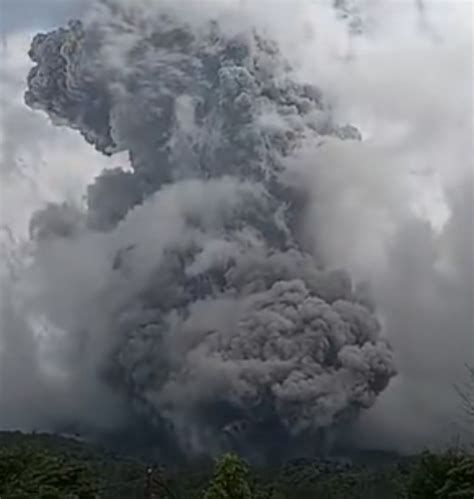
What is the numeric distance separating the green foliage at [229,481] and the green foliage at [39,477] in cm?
472

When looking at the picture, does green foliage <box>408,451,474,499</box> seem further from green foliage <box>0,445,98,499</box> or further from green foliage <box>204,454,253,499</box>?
green foliage <box>0,445,98,499</box>

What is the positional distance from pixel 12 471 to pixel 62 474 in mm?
1821

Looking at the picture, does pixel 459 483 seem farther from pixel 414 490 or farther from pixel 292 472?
pixel 292 472

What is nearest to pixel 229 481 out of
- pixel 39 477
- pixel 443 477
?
pixel 443 477

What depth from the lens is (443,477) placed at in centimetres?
3850

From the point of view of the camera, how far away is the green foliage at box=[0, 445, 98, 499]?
31891mm

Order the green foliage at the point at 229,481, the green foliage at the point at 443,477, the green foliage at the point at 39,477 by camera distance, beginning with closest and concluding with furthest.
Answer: the green foliage at the point at 39,477
the green foliage at the point at 443,477
the green foliage at the point at 229,481

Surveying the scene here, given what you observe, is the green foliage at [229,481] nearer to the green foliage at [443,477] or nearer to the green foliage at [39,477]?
the green foliage at [39,477]

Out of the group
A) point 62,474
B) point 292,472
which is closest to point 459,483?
point 62,474

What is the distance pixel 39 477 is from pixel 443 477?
50.6ft

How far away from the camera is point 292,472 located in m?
133

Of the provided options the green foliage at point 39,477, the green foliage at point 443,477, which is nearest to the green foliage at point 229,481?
the green foliage at point 39,477

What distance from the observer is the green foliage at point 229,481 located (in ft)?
127

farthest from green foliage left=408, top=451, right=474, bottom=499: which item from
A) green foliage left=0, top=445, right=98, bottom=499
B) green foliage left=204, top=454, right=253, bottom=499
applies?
green foliage left=0, top=445, right=98, bottom=499
